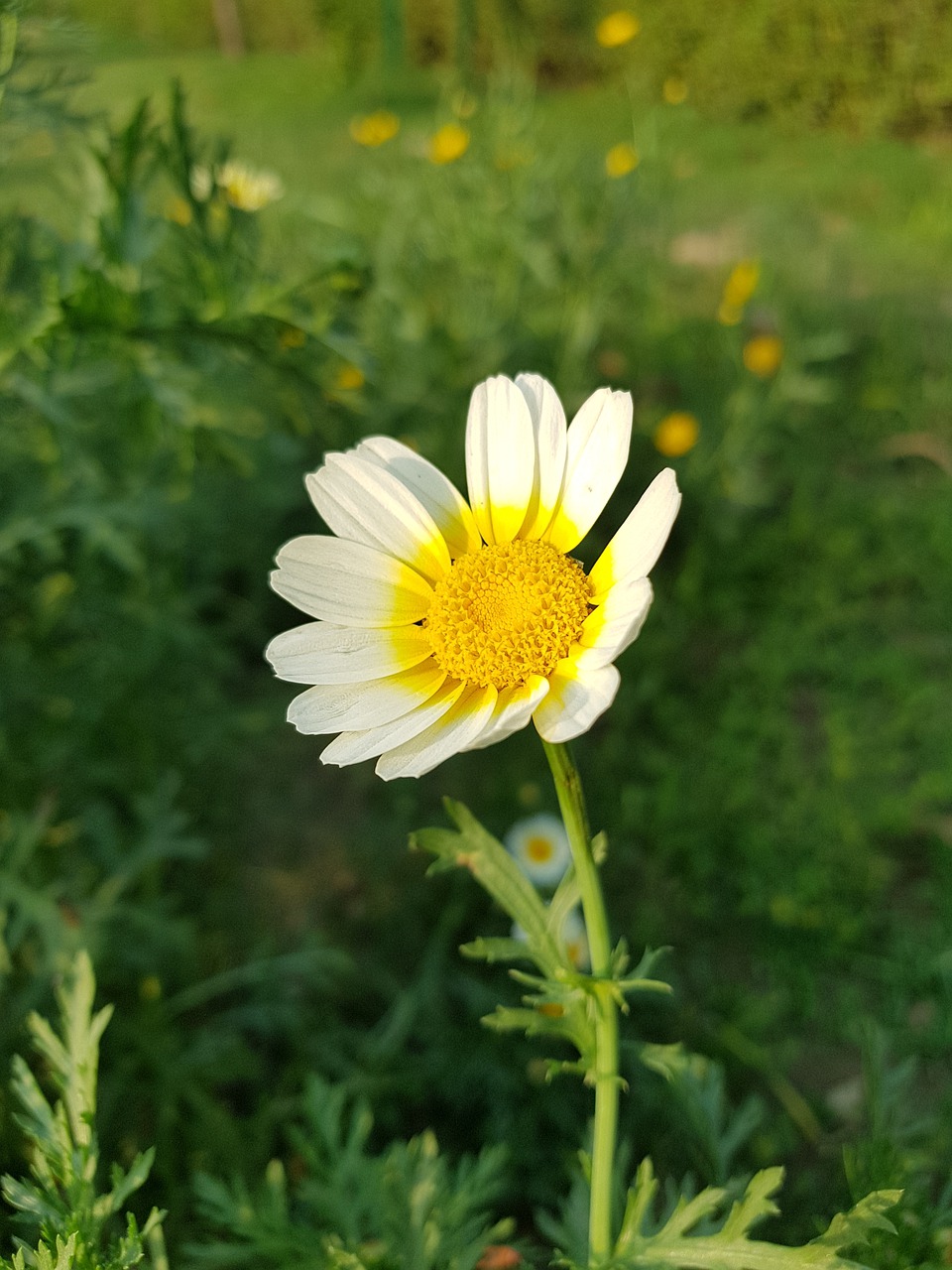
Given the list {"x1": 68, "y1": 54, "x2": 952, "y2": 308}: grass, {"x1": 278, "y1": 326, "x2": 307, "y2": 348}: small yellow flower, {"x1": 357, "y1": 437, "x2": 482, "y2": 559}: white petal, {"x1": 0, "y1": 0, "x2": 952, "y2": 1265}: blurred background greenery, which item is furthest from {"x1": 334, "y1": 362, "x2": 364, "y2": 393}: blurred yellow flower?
{"x1": 68, "y1": 54, "x2": 952, "y2": 308}: grass

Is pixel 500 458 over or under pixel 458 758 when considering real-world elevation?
over

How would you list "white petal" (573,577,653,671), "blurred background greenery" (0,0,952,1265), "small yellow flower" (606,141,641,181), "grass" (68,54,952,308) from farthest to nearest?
1. "grass" (68,54,952,308)
2. "small yellow flower" (606,141,641,181)
3. "blurred background greenery" (0,0,952,1265)
4. "white petal" (573,577,653,671)

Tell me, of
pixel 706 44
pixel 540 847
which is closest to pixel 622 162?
pixel 540 847

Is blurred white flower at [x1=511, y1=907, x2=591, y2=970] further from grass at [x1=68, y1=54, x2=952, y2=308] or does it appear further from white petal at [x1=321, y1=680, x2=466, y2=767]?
grass at [x1=68, y1=54, x2=952, y2=308]

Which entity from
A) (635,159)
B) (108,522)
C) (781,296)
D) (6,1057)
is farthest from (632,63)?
(6,1057)

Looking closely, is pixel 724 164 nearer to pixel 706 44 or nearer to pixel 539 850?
pixel 706 44

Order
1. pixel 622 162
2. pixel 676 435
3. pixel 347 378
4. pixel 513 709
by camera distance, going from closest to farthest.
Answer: pixel 513 709 < pixel 347 378 < pixel 676 435 < pixel 622 162
